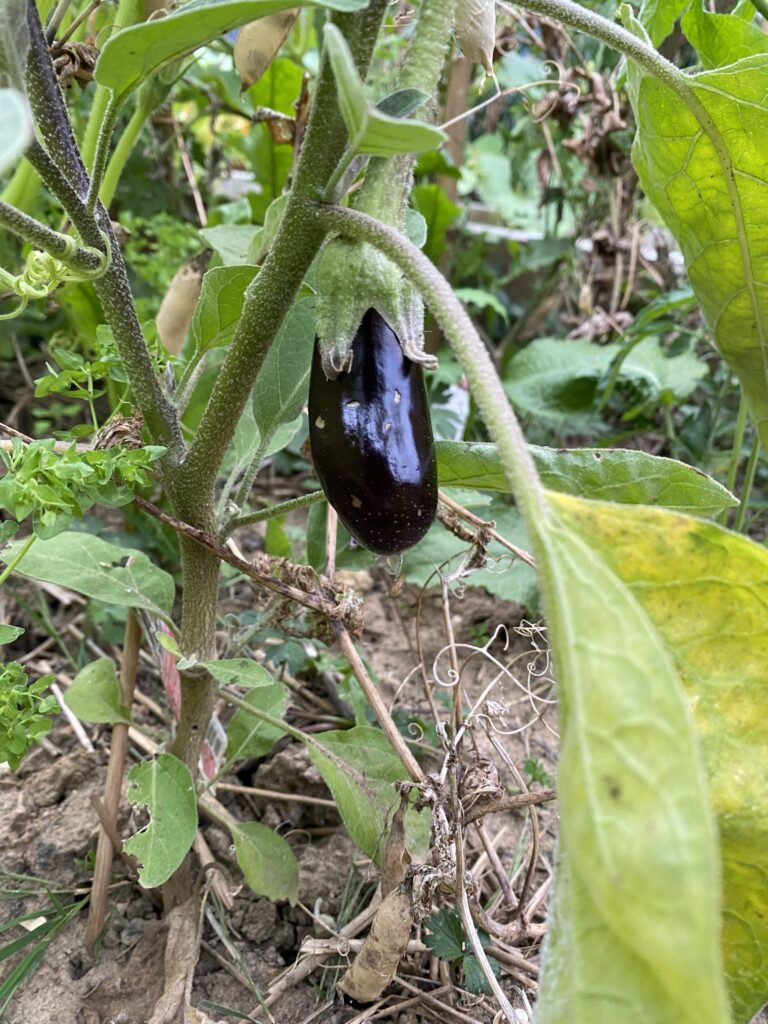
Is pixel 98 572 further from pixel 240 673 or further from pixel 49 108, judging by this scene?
pixel 49 108

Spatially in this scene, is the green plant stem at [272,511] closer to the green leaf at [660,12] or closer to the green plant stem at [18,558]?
the green plant stem at [18,558]

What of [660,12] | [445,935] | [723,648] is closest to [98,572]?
[445,935]

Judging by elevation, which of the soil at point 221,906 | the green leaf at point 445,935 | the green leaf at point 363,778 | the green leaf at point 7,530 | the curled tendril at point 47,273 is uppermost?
the curled tendril at point 47,273

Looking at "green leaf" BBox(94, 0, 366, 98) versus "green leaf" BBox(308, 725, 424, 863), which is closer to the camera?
"green leaf" BBox(94, 0, 366, 98)

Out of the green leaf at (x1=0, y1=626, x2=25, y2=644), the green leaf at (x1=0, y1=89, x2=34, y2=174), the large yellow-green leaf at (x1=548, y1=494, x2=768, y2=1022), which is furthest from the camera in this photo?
the green leaf at (x1=0, y1=626, x2=25, y2=644)

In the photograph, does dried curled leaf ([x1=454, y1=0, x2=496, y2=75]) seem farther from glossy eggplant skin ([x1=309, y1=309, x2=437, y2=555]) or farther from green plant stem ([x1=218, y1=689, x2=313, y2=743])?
green plant stem ([x1=218, y1=689, x2=313, y2=743])

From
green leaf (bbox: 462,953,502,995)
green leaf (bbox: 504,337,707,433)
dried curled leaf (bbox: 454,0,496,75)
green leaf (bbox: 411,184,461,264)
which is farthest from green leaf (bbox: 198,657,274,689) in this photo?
green leaf (bbox: 411,184,461,264)

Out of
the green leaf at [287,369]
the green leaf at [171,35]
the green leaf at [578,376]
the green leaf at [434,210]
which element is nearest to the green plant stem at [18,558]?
the green leaf at [287,369]
